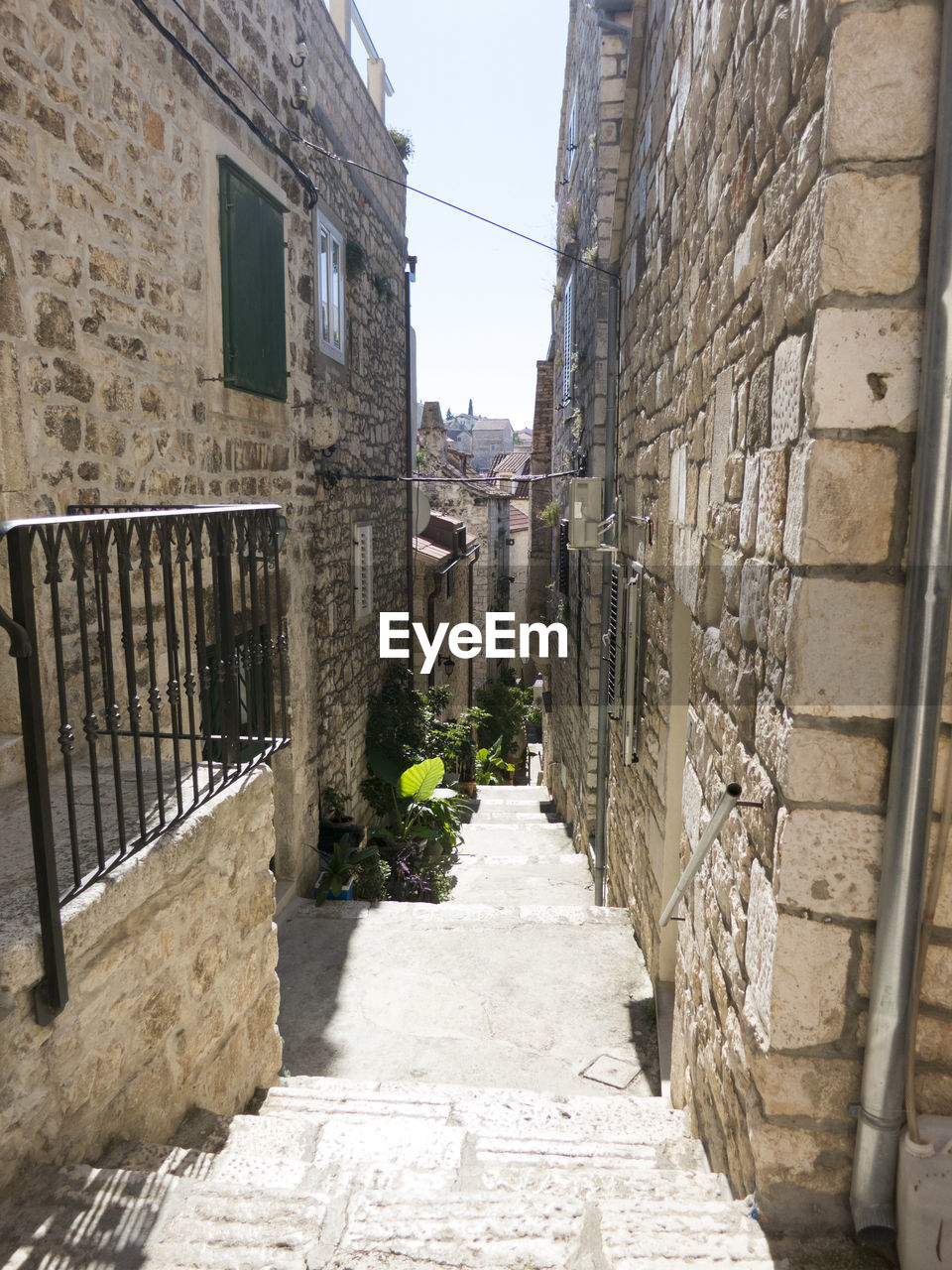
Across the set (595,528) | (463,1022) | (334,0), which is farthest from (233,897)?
(334,0)

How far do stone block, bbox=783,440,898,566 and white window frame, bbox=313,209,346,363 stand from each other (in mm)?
5866

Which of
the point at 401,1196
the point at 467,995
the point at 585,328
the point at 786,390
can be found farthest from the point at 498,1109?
the point at 585,328

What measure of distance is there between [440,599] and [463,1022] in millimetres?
10760

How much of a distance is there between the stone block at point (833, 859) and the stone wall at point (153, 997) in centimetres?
168

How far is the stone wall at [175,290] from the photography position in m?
3.31

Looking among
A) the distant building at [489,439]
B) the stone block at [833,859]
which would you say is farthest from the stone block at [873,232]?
the distant building at [489,439]

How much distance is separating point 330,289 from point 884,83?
21.2ft

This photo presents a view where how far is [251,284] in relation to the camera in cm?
527

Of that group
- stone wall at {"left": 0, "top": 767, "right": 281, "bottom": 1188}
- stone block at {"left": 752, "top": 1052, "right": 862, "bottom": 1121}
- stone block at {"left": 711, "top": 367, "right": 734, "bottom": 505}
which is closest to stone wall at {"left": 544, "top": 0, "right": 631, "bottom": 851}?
stone block at {"left": 711, "top": 367, "right": 734, "bottom": 505}

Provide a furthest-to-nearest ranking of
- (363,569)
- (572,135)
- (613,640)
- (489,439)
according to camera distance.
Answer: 1. (489,439)
2. (572,135)
3. (363,569)
4. (613,640)

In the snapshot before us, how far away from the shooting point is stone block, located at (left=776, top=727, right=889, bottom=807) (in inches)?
73.1

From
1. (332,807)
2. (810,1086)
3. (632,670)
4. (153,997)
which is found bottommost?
(332,807)

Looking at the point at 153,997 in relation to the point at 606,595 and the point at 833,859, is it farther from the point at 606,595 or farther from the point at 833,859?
the point at 606,595

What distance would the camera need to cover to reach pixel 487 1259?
204cm
